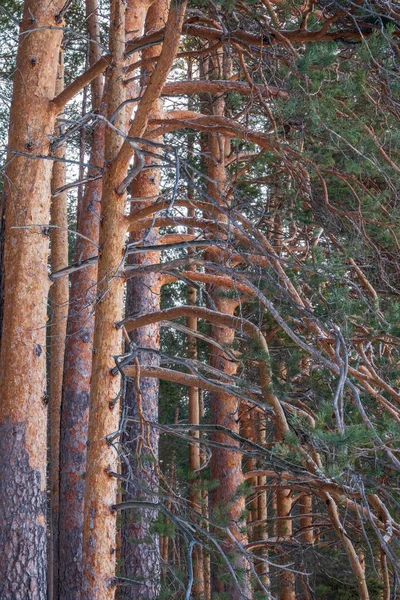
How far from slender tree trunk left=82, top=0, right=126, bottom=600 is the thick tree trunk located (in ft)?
3.09

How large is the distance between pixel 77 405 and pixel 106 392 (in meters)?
3.54

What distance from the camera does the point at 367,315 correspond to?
5.17 meters

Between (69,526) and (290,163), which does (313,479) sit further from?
(69,526)

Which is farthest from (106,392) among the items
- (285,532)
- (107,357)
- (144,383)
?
(285,532)

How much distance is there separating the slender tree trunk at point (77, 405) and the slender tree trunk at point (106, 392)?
286 cm

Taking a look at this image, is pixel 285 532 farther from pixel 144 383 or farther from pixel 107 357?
pixel 107 357

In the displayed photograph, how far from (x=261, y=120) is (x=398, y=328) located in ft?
13.0

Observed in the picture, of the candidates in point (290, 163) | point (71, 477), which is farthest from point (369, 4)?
point (71, 477)

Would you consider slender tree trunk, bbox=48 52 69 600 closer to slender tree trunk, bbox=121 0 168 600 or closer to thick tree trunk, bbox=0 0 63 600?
slender tree trunk, bbox=121 0 168 600

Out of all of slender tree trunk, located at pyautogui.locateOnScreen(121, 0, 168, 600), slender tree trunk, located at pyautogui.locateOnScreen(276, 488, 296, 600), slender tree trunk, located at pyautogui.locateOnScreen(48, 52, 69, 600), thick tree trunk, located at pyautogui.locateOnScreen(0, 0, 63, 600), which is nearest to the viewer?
thick tree trunk, located at pyautogui.locateOnScreen(0, 0, 63, 600)

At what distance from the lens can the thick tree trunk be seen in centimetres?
516

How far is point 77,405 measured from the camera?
25.9 feet

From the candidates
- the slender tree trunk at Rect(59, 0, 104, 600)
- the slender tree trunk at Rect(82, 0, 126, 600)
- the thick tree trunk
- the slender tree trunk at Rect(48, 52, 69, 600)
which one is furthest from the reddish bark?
the slender tree trunk at Rect(48, 52, 69, 600)

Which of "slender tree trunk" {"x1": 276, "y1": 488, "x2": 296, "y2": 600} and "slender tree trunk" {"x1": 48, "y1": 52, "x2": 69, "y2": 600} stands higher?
"slender tree trunk" {"x1": 48, "y1": 52, "x2": 69, "y2": 600}
